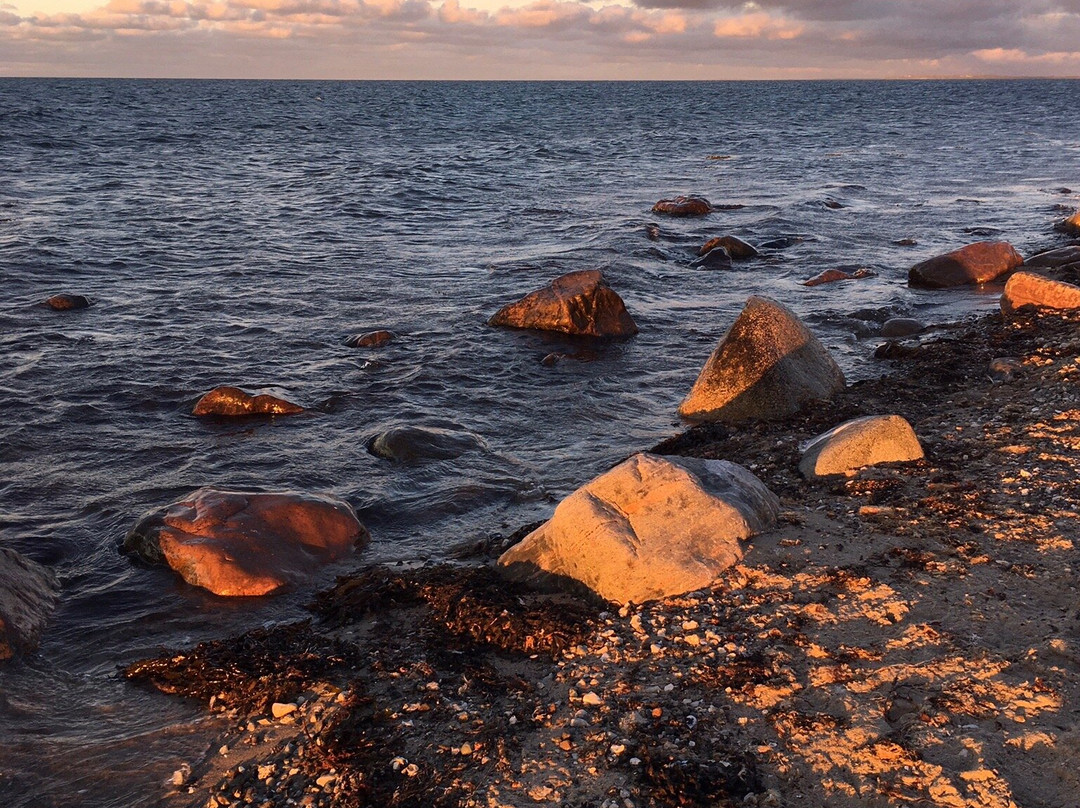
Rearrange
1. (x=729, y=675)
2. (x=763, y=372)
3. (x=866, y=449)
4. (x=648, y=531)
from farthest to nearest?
(x=763, y=372) < (x=866, y=449) < (x=648, y=531) < (x=729, y=675)

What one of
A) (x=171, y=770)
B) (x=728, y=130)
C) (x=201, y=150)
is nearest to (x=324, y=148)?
(x=201, y=150)

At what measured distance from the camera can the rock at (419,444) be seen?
9.23 m

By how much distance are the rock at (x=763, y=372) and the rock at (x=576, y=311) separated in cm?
323

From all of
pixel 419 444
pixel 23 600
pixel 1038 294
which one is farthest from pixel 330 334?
pixel 1038 294

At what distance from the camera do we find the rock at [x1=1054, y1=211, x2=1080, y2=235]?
65.7ft

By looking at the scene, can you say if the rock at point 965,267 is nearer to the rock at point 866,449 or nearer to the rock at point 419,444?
the rock at point 866,449

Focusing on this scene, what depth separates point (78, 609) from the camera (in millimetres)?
6730

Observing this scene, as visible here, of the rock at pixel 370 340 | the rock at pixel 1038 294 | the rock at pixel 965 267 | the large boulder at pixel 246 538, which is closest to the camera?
the large boulder at pixel 246 538

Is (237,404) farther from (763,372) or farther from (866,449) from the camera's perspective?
(866,449)

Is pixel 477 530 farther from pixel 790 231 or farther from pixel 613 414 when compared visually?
pixel 790 231

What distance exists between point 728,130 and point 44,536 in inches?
2193

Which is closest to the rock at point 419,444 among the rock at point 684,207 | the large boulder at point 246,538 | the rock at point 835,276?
the large boulder at point 246,538

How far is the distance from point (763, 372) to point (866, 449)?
238 cm

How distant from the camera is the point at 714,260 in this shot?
1839cm
